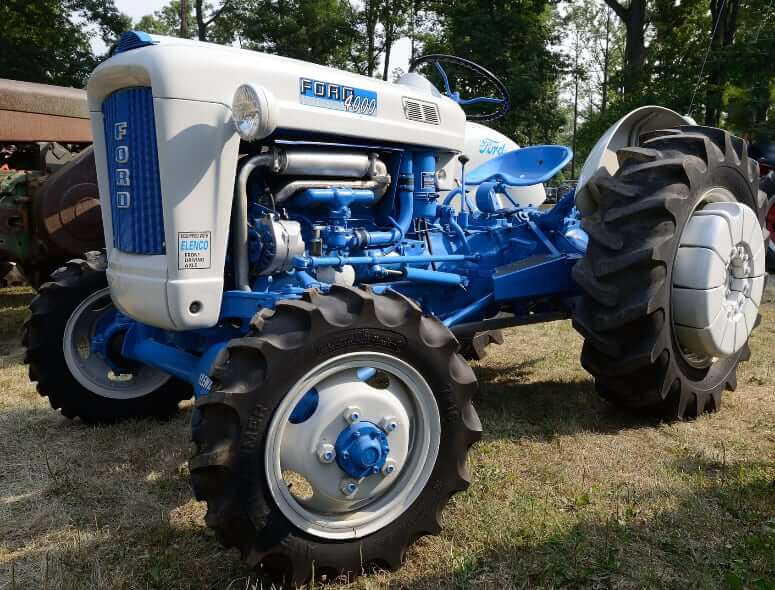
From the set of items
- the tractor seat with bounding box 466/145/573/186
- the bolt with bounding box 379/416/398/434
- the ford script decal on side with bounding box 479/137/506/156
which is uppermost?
the ford script decal on side with bounding box 479/137/506/156

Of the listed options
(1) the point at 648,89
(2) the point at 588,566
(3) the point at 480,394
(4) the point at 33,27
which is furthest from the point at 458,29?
(2) the point at 588,566

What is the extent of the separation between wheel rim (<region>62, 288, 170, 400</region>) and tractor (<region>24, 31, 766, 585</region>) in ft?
0.04

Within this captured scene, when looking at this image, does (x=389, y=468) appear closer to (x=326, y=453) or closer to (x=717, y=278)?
(x=326, y=453)

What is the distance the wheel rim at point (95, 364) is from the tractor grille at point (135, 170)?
1.05m

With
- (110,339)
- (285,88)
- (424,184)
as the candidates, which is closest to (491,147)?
(424,184)

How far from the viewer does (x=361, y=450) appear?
2.20 m

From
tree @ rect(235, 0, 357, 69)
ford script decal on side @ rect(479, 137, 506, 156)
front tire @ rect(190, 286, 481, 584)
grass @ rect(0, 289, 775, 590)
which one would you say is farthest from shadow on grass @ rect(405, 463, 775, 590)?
tree @ rect(235, 0, 357, 69)

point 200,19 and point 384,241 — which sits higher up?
point 200,19

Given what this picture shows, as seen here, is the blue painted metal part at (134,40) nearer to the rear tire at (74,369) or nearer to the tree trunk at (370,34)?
the rear tire at (74,369)

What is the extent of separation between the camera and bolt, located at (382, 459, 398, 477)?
227 cm

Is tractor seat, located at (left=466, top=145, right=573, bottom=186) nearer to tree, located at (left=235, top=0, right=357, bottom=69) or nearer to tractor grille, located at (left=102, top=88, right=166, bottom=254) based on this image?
tractor grille, located at (left=102, top=88, right=166, bottom=254)

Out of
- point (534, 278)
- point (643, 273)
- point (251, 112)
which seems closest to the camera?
point (251, 112)

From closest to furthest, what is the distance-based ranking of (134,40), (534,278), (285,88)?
(134,40) < (285,88) < (534,278)

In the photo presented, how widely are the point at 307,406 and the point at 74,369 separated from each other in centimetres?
188
